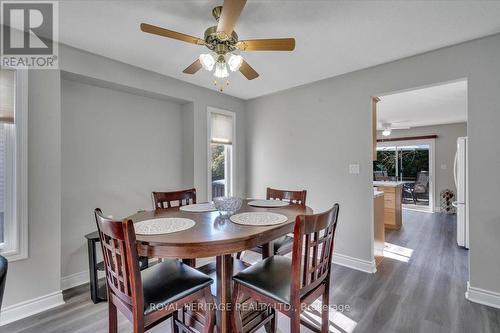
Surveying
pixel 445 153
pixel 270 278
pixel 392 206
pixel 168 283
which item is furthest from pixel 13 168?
pixel 445 153

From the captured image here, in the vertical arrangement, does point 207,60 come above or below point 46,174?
above

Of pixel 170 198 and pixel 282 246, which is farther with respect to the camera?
pixel 170 198

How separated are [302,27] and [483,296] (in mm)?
2920

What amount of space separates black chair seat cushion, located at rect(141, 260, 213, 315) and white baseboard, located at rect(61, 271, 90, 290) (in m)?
1.59

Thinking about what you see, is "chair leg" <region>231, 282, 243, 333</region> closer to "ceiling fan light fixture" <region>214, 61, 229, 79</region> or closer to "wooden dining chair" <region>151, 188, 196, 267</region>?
"wooden dining chair" <region>151, 188, 196, 267</region>

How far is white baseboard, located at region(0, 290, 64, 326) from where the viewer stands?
1.88 m

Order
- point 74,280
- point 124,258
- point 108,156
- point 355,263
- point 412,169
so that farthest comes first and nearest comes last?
1. point 412,169
2. point 355,263
3. point 108,156
4. point 74,280
5. point 124,258

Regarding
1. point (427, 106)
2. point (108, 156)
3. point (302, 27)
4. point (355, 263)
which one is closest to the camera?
point (302, 27)

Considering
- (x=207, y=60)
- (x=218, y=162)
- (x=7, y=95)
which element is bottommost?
(x=218, y=162)

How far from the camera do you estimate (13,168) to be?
77.0 inches

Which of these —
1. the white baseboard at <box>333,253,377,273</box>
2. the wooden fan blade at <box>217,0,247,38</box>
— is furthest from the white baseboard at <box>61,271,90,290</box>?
the white baseboard at <box>333,253,377,273</box>

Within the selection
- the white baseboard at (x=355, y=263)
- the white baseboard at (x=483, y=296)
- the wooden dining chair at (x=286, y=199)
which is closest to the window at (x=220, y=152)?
the wooden dining chair at (x=286, y=199)

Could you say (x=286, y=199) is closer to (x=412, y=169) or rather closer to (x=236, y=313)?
(x=236, y=313)

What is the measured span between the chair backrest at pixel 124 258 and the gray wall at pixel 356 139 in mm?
2599
